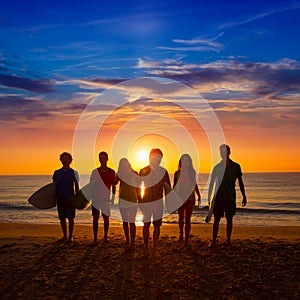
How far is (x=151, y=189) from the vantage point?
7.56m

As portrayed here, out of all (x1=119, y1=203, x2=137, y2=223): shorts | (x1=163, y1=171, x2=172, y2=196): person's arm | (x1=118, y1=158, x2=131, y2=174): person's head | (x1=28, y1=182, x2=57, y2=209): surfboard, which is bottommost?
(x1=119, y1=203, x2=137, y2=223): shorts

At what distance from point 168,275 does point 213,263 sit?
105 centimetres

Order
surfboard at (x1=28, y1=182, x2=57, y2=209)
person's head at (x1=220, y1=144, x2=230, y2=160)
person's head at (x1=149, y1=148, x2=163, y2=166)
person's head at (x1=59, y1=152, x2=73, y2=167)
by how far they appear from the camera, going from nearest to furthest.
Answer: person's head at (x1=149, y1=148, x2=163, y2=166), person's head at (x1=220, y1=144, x2=230, y2=160), person's head at (x1=59, y1=152, x2=73, y2=167), surfboard at (x1=28, y1=182, x2=57, y2=209)

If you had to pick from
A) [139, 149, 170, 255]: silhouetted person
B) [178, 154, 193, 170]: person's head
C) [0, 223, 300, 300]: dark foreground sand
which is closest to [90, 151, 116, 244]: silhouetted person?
[0, 223, 300, 300]: dark foreground sand

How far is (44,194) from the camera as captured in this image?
29.4ft

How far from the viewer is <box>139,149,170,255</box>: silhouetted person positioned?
7477mm

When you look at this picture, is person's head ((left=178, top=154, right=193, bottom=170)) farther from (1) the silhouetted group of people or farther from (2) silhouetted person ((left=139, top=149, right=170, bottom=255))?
(2) silhouetted person ((left=139, top=149, right=170, bottom=255))

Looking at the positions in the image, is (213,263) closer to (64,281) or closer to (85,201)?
(64,281)

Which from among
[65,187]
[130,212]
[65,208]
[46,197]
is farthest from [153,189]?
[46,197]

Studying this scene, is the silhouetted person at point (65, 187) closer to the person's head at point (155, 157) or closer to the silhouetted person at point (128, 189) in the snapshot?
the silhouetted person at point (128, 189)

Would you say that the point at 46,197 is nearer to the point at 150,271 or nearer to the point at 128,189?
the point at 128,189

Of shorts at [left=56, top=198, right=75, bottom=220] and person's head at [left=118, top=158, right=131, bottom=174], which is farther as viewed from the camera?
shorts at [left=56, top=198, right=75, bottom=220]

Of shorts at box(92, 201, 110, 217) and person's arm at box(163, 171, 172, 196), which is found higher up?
person's arm at box(163, 171, 172, 196)

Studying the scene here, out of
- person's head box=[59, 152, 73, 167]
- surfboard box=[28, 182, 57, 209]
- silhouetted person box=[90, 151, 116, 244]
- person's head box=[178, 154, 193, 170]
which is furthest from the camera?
surfboard box=[28, 182, 57, 209]
